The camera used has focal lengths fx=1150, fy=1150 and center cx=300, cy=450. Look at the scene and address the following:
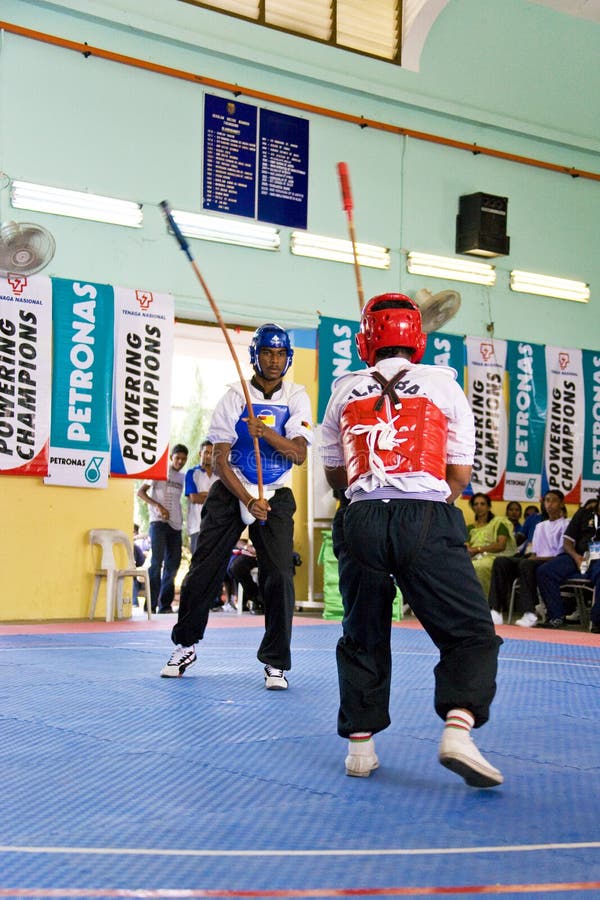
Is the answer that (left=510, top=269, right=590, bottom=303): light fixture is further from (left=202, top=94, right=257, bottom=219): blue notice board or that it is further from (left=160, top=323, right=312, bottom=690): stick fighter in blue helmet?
(left=160, top=323, right=312, bottom=690): stick fighter in blue helmet

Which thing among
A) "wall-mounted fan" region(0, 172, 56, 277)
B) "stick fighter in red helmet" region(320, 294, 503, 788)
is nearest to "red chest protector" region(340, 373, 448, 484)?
"stick fighter in red helmet" region(320, 294, 503, 788)

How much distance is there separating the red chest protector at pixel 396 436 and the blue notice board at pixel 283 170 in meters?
8.83

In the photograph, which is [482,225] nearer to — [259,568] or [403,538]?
[259,568]

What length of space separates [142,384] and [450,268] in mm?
4359

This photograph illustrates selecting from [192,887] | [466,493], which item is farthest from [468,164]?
[192,887]

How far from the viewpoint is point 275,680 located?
575 centimetres

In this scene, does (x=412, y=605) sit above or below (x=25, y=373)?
below

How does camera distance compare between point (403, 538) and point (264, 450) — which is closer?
point (403, 538)

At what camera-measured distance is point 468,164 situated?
551 inches

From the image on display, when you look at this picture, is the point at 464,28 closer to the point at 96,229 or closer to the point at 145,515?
the point at 96,229

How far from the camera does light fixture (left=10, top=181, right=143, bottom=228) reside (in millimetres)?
10930

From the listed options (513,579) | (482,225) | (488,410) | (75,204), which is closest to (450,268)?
(482,225)

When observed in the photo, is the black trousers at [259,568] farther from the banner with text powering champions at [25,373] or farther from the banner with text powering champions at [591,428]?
the banner with text powering champions at [591,428]

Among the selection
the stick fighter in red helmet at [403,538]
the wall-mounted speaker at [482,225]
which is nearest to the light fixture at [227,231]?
the wall-mounted speaker at [482,225]
